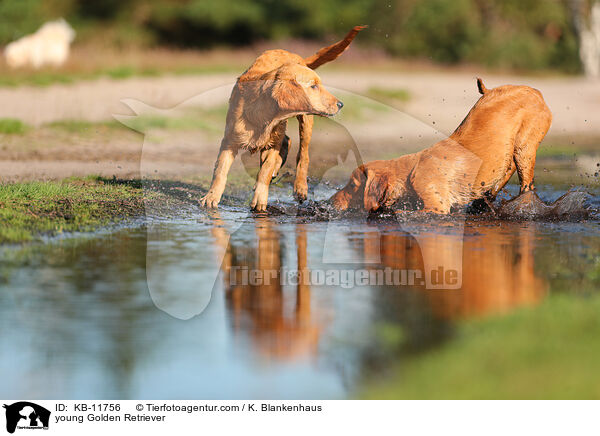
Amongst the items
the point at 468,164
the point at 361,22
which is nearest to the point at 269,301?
the point at 468,164

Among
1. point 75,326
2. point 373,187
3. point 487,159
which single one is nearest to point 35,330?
point 75,326

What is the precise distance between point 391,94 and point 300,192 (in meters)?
10.1

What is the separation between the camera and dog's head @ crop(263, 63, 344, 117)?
6586mm

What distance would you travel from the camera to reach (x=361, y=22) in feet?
89.0

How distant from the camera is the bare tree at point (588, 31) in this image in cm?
2709

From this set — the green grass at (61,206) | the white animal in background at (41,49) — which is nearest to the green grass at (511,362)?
the green grass at (61,206)

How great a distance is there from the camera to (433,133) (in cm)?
1581

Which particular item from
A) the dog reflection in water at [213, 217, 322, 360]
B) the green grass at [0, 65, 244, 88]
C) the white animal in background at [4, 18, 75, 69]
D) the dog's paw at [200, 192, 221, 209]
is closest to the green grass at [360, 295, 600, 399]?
the dog reflection in water at [213, 217, 322, 360]

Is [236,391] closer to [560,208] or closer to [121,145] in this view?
[560,208]

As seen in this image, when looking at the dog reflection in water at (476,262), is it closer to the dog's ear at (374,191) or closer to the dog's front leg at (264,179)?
the dog's ear at (374,191)

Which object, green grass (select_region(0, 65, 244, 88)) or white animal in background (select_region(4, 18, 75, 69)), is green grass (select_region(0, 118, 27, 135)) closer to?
green grass (select_region(0, 65, 244, 88))

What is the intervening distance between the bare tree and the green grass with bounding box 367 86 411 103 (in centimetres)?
1121
